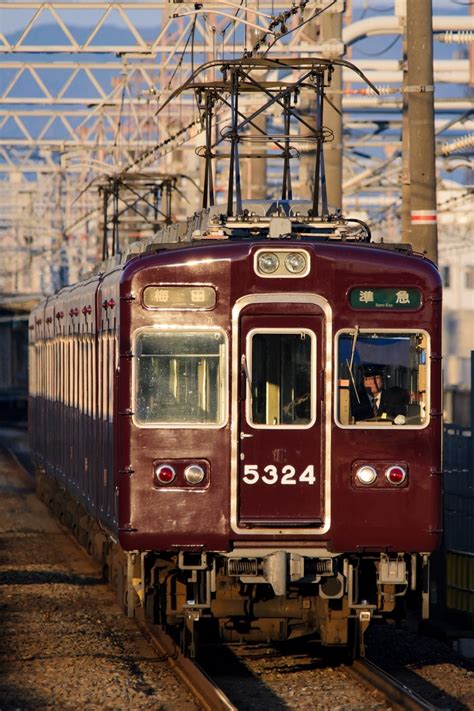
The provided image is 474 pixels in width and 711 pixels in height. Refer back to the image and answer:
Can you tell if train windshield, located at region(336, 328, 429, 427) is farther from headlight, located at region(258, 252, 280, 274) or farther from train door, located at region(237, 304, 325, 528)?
headlight, located at region(258, 252, 280, 274)

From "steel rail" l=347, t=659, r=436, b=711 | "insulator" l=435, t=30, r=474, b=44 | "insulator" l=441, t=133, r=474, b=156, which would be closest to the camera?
"steel rail" l=347, t=659, r=436, b=711

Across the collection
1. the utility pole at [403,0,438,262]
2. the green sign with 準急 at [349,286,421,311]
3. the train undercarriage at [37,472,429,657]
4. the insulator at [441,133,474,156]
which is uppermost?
the insulator at [441,133,474,156]

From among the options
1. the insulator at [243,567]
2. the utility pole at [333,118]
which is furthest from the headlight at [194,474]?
the utility pole at [333,118]

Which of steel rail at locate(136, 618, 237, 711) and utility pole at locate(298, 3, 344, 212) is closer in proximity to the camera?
steel rail at locate(136, 618, 237, 711)

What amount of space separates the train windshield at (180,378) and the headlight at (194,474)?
291 mm

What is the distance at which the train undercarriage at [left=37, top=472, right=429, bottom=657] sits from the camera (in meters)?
11.1

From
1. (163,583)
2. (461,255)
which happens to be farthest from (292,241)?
(461,255)

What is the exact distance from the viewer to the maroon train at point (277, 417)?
11008mm

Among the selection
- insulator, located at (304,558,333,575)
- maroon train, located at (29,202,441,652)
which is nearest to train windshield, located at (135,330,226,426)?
maroon train, located at (29,202,441,652)

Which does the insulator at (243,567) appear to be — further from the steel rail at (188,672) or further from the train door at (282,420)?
the steel rail at (188,672)

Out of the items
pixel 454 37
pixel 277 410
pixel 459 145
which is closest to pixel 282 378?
pixel 277 410

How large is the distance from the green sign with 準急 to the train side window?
16.8 inches

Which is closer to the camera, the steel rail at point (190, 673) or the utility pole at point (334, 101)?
the steel rail at point (190, 673)

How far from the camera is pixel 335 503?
11055mm
